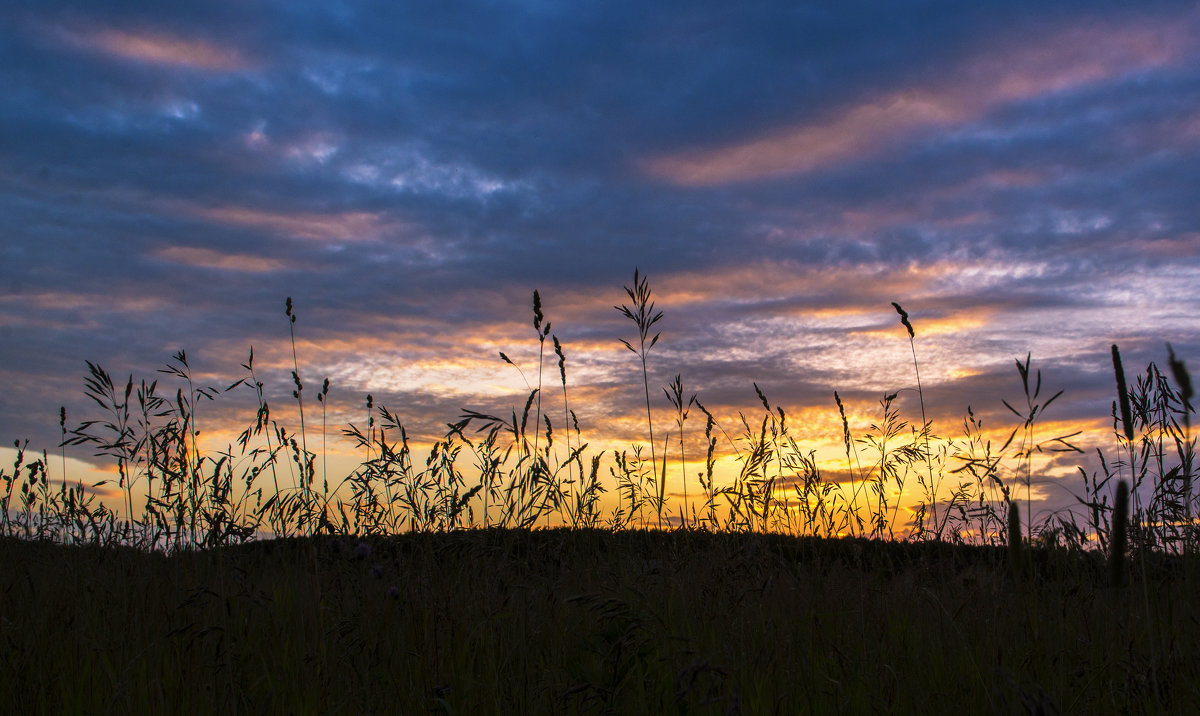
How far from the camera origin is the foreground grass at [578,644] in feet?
8.98

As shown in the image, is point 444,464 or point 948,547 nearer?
point 444,464

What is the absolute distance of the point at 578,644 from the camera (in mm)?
2855

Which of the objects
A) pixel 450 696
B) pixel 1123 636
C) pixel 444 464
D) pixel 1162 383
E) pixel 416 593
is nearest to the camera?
pixel 450 696

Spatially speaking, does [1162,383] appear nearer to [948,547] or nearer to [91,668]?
[948,547]

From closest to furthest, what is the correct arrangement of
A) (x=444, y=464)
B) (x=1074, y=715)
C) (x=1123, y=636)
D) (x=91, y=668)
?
(x=1074, y=715)
(x=91, y=668)
(x=1123, y=636)
(x=444, y=464)

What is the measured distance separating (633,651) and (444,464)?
3.40 m

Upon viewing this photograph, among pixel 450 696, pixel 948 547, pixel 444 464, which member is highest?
pixel 444 464

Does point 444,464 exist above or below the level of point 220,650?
above

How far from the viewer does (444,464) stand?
5930 millimetres

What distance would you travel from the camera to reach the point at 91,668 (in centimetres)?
328

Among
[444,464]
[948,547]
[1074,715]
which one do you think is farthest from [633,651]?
[948,547]

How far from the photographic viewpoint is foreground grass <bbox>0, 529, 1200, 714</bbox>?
274 cm

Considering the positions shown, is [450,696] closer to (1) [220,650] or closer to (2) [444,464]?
(1) [220,650]

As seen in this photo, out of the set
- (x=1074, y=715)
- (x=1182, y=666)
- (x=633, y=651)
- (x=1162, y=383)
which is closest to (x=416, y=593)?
(x=633, y=651)
